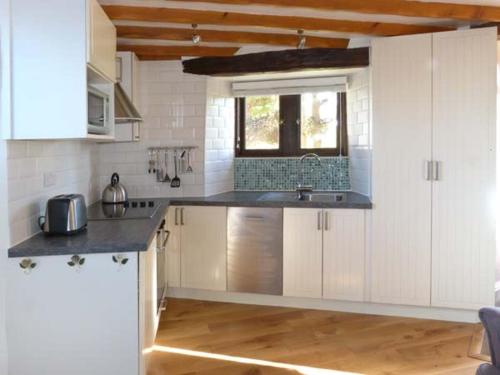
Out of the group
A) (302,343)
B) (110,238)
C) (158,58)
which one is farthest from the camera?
(158,58)

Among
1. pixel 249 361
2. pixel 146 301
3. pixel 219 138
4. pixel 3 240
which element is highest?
pixel 219 138

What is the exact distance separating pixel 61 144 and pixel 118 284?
3.59 ft

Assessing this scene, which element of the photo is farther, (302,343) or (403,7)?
(302,343)

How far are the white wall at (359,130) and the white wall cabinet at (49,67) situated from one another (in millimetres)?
2172

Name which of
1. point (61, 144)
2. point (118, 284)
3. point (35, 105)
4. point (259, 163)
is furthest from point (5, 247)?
point (259, 163)

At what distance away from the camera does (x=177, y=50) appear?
141 inches

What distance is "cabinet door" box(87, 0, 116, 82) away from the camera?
2047 mm

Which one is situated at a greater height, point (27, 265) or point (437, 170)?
point (437, 170)

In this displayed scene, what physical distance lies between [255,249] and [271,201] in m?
0.41

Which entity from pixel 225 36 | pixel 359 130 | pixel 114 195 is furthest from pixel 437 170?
pixel 114 195

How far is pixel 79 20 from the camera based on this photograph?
1977 mm

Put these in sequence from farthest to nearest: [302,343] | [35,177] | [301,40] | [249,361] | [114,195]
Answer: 1. [114,195]
2. [301,40]
3. [302,343]
4. [249,361]
5. [35,177]

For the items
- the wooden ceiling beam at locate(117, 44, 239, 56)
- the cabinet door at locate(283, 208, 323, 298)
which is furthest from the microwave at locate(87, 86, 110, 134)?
the cabinet door at locate(283, 208, 323, 298)

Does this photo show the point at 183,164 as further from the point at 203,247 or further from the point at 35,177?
the point at 35,177
